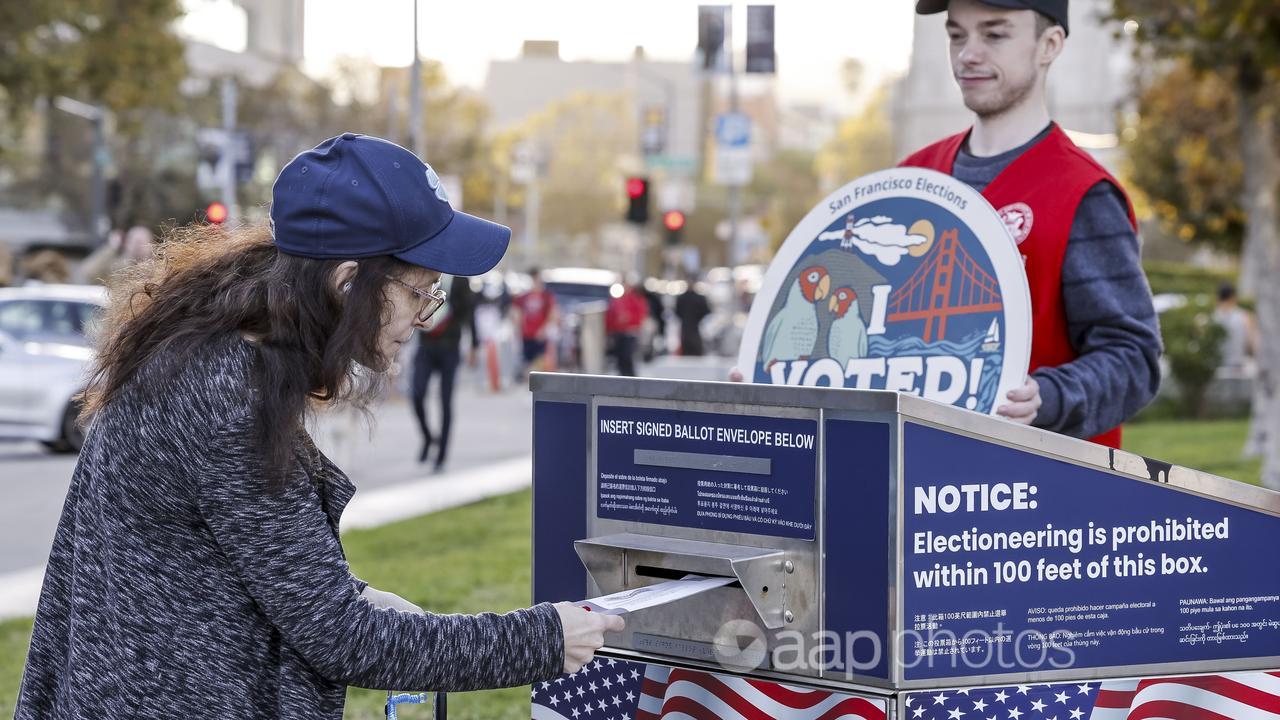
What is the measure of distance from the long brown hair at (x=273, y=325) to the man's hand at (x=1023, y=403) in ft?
3.75

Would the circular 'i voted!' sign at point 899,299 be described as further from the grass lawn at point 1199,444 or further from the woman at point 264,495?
the grass lawn at point 1199,444

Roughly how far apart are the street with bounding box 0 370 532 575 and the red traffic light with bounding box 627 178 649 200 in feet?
16.9

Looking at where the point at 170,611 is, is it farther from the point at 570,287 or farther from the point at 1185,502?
the point at 570,287

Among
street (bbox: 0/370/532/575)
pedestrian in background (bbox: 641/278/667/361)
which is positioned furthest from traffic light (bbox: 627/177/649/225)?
street (bbox: 0/370/532/575)

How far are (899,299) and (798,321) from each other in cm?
25

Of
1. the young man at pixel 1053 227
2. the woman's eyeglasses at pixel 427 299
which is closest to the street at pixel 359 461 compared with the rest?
the young man at pixel 1053 227

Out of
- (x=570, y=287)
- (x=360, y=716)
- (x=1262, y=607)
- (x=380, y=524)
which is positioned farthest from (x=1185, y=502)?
(x=570, y=287)

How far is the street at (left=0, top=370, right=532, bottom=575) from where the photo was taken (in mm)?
10719

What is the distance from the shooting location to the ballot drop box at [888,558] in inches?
94.9

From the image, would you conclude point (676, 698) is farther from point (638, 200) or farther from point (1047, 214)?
point (638, 200)

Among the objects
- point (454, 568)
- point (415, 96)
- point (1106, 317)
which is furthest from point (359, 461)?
point (1106, 317)

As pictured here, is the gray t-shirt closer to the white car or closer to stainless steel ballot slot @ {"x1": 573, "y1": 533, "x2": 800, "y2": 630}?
stainless steel ballot slot @ {"x1": 573, "y1": 533, "x2": 800, "y2": 630}

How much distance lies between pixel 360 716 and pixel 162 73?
19744 mm

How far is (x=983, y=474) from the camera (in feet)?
8.05
